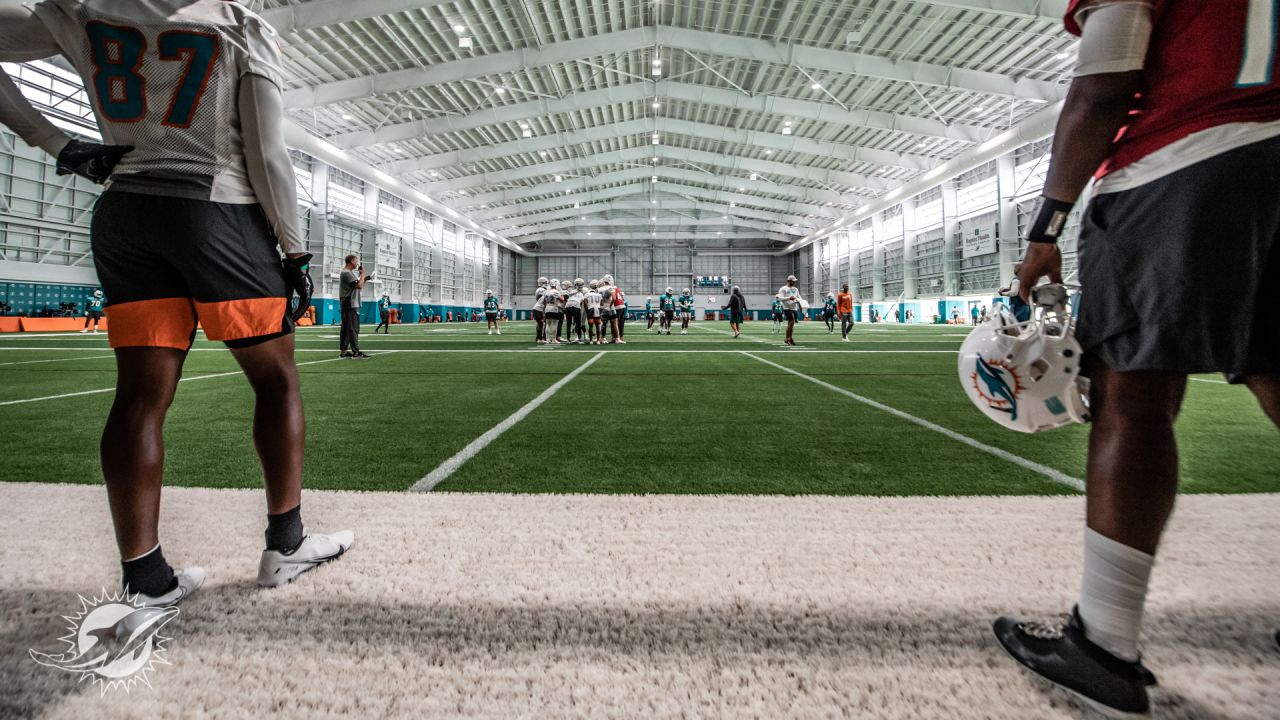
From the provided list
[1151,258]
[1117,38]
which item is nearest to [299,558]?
[1151,258]

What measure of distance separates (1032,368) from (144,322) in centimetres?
234

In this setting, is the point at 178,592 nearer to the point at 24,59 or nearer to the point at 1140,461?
the point at 24,59

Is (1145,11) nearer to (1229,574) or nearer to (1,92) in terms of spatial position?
(1229,574)

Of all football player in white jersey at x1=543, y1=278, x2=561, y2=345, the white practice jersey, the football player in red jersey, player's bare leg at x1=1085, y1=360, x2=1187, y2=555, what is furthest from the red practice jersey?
football player in white jersey at x1=543, y1=278, x2=561, y2=345

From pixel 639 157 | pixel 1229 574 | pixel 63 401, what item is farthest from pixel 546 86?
pixel 1229 574

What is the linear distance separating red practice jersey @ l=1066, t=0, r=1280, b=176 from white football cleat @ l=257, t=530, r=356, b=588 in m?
2.35

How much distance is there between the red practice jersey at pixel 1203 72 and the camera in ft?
3.73

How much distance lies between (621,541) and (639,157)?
3635 cm

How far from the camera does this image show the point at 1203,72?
3.90 feet

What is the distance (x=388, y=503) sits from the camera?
2287 millimetres

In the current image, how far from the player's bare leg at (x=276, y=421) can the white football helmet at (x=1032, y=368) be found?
1.87 metres

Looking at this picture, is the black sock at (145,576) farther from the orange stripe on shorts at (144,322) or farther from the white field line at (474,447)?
the white field line at (474,447)

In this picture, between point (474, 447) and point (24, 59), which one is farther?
point (474, 447)

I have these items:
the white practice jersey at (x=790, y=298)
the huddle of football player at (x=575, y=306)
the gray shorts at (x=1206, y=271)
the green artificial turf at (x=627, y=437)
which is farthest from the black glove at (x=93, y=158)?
the white practice jersey at (x=790, y=298)
